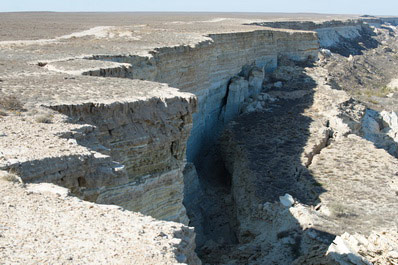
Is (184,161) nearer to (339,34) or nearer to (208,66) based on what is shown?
(208,66)

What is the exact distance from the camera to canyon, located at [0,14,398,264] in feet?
15.5

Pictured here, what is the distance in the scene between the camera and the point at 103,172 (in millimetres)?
6082

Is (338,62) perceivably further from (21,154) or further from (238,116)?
(21,154)

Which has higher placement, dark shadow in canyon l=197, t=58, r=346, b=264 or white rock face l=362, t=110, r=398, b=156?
dark shadow in canyon l=197, t=58, r=346, b=264

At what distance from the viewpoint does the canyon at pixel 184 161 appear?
4719 mm

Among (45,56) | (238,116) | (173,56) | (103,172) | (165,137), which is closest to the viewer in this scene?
(103,172)

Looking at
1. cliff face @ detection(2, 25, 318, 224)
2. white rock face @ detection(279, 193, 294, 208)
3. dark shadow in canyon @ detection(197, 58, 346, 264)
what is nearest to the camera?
cliff face @ detection(2, 25, 318, 224)

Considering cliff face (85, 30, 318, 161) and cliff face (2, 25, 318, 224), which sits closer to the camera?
cliff face (2, 25, 318, 224)

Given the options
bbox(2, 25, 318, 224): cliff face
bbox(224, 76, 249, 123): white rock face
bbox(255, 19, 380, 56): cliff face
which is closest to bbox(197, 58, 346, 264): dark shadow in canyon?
bbox(224, 76, 249, 123): white rock face

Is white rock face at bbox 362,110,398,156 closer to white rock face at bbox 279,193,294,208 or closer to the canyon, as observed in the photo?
the canyon

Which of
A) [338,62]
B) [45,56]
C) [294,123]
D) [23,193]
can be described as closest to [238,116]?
[294,123]

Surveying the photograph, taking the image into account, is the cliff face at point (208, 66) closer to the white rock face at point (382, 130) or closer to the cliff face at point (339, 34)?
the white rock face at point (382, 130)

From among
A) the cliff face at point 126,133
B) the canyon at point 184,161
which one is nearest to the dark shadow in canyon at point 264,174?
the canyon at point 184,161

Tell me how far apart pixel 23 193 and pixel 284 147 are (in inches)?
433
